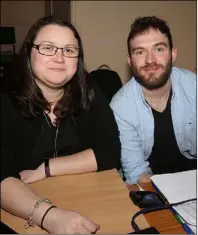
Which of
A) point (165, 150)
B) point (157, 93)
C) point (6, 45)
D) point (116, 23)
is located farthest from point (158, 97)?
point (6, 45)

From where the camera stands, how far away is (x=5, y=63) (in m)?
3.48

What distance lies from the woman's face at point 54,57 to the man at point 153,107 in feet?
1.17

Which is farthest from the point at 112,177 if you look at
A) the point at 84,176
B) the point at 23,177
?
the point at 23,177

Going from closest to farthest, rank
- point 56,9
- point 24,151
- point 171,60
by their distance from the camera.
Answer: point 24,151 < point 171,60 < point 56,9

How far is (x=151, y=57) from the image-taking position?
143 centimetres

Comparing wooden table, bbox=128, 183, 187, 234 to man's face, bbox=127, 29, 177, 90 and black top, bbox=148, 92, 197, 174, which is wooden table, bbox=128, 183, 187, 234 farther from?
man's face, bbox=127, 29, 177, 90

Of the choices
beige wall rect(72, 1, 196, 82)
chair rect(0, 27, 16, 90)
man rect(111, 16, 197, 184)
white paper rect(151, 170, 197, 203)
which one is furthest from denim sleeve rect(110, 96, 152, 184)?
chair rect(0, 27, 16, 90)

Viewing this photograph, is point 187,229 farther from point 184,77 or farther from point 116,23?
point 116,23

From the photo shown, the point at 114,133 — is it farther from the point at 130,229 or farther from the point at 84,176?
the point at 130,229

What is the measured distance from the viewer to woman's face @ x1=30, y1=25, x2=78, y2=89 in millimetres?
1181

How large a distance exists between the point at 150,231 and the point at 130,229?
0.06m

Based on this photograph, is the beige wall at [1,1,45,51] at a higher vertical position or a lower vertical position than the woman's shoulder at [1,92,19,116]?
higher

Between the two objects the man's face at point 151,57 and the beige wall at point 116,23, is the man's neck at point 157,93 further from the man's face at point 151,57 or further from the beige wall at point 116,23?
the beige wall at point 116,23

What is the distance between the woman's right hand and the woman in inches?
8.4
